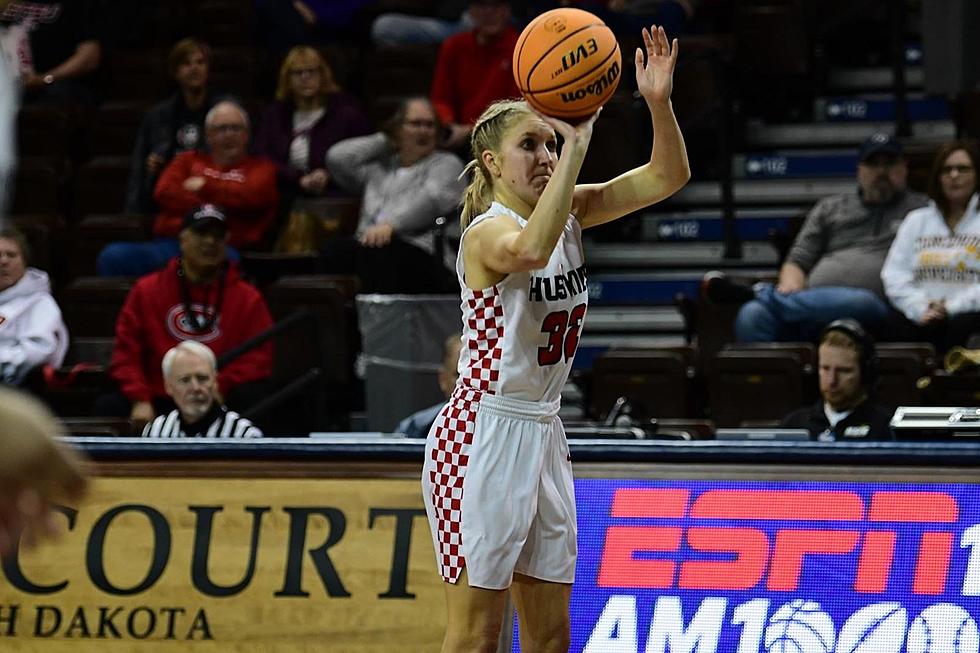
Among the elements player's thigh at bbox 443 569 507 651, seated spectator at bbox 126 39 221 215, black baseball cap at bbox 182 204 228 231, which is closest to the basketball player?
player's thigh at bbox 443 569 507 651

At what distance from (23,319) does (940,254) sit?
187 inches

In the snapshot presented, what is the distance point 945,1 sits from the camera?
1041 centimetres

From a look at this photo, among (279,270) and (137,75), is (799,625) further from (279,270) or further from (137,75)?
(137,75)

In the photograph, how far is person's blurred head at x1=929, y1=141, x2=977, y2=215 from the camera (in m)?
8.84

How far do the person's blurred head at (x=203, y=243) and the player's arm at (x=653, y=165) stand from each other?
4.41 metres

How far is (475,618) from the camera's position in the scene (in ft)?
15.9

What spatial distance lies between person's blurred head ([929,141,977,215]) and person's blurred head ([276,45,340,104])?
3926 millimetres

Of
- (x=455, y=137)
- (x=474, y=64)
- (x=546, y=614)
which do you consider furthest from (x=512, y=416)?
(x=474, y=64)

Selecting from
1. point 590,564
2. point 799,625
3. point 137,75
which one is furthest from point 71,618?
point 137,75

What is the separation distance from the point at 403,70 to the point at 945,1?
361 cm

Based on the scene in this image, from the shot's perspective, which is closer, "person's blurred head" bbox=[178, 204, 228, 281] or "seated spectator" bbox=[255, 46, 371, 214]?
"person's blurred head" bbox=[178, 204, 228, 281]

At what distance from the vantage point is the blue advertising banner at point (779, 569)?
5734mm

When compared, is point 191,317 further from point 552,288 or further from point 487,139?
point 552,288

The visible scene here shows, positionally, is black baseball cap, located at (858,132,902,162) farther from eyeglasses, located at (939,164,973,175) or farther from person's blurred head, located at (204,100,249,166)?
person's blurred head, located at (204,100,249,166)
